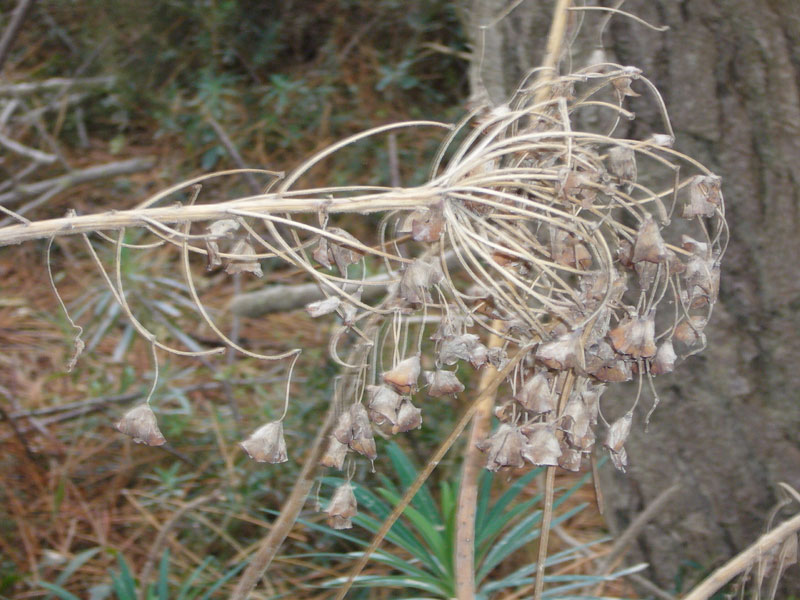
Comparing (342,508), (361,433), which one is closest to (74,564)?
(342,508)

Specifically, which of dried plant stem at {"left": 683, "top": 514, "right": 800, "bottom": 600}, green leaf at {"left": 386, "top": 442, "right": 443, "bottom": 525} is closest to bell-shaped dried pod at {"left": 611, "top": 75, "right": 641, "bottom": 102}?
dried plant stem at {"left": 683, "top": 514, "right": 800, "bottom": 600}

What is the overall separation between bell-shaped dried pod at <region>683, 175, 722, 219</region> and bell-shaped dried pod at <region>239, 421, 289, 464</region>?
0.47 metres

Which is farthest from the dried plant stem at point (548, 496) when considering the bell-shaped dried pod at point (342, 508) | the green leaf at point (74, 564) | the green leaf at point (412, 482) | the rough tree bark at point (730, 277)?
the green leaf at point (74, 564)

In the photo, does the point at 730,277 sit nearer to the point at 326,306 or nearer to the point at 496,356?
the point at 496,356

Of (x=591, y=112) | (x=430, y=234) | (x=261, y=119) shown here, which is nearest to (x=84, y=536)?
(x=591, y=112)

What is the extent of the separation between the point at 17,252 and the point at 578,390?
2.98m

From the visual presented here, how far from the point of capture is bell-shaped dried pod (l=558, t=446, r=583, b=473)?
793 millimetres

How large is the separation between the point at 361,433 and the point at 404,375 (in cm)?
8

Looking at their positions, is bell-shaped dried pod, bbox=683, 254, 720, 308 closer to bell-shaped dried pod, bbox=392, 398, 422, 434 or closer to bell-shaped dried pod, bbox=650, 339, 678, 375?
bell-shaped dried pod, bbox=650, 339, 678, 375

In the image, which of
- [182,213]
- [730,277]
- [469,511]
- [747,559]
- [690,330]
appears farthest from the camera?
[730,277]

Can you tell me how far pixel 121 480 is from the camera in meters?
2.24

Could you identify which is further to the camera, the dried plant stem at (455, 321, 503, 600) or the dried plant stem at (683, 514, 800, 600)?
the dried plant stem at (683, 514, 800, 600)

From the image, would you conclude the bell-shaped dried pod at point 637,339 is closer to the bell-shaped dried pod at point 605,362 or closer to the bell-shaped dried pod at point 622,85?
the bell-shaped dried pod at point 605,362

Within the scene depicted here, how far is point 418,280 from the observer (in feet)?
2.31
